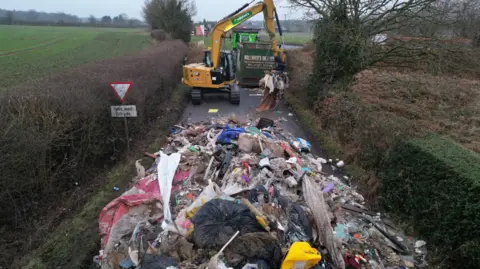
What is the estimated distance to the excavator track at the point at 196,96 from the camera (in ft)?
42.0

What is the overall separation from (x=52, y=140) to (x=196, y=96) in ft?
25.2

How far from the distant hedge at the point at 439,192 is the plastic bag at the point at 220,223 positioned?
2.70 meters

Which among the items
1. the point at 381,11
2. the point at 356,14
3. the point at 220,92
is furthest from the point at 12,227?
the point at 381,11

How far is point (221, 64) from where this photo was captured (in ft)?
43.3

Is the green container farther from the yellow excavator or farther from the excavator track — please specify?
the excavator track

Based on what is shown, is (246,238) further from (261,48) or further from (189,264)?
(261,48)

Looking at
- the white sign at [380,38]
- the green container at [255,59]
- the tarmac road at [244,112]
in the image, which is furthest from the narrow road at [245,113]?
the white sign at [380,38]

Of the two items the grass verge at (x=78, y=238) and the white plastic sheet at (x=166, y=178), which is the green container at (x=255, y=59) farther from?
the grass verge at (x=78, y=238)

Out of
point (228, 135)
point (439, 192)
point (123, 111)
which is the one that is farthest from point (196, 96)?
point (439, 192)

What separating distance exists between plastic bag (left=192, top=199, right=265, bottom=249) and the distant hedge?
8.87 ft

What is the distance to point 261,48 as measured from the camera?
15281mm

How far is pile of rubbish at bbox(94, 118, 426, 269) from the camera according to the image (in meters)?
3.85

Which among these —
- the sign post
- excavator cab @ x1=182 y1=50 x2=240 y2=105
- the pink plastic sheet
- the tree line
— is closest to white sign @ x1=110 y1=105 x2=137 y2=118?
the sign post

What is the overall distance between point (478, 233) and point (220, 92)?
35.4 ft
